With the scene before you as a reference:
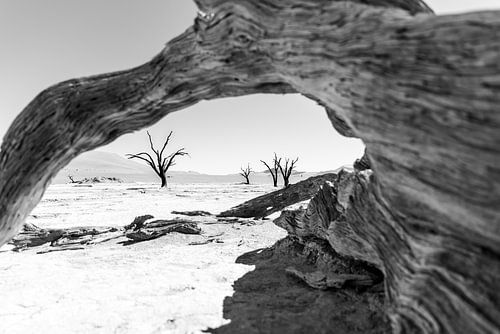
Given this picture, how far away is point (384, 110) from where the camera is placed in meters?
2.02

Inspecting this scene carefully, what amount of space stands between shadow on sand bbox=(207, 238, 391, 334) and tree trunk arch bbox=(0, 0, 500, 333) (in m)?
1.27

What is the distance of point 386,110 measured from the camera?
2.01 meters

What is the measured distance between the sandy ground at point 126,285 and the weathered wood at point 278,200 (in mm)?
3507

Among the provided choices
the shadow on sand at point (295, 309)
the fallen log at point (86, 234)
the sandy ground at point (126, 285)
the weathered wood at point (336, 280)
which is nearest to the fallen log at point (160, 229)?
the fallen log at point (86, 234)

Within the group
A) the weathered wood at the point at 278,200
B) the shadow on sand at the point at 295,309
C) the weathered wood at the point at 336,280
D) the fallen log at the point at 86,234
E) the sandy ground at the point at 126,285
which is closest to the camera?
the shadow on sand at the point at 295,309

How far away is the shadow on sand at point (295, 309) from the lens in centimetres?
357

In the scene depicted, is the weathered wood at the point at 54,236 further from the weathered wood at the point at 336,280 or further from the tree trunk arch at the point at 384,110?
the weathered wood at the point at 336,280

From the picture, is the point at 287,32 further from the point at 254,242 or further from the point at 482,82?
the point at 254,242

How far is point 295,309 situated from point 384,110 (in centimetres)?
313

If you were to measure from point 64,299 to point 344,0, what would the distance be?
17.8 ft

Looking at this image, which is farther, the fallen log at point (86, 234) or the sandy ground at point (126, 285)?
the fallen log at point (86, 234)

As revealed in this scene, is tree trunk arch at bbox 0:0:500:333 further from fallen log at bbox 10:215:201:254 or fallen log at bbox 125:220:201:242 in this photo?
fallen log at bbox 10:215:201:254

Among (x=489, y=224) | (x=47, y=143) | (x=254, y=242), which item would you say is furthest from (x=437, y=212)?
(x=254, y=242)

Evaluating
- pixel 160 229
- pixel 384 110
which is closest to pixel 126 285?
pixel 160 229
